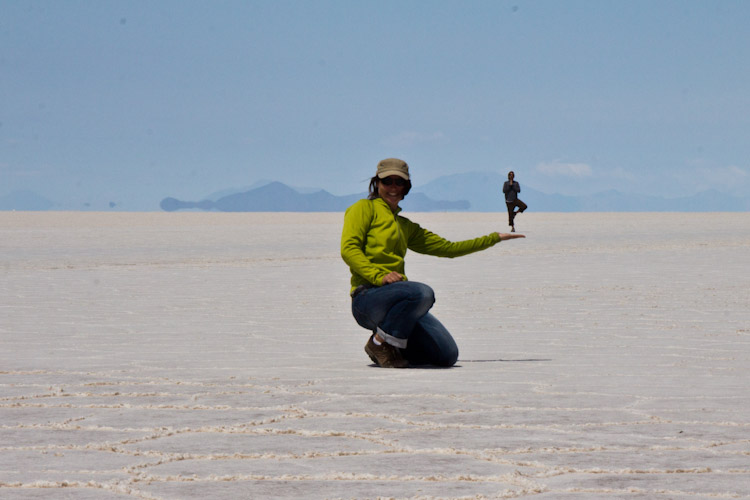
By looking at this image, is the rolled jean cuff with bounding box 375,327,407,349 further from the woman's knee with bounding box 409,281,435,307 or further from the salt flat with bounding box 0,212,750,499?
the woman's knee with bounding box 409,281,435,307

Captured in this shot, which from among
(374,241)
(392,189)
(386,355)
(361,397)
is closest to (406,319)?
(386,355)

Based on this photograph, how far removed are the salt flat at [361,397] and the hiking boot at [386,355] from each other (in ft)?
0.40

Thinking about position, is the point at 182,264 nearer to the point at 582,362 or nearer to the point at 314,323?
the point at 314,323

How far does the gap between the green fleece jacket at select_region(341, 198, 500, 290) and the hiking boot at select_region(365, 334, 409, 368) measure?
36 centimetres

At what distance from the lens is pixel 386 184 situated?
6.35m

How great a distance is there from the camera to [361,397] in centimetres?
529

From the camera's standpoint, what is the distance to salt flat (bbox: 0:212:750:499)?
366cm

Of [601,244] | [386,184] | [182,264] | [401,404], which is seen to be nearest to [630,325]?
[386,184]

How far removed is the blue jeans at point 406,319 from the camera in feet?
20.7

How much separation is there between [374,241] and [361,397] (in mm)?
1241

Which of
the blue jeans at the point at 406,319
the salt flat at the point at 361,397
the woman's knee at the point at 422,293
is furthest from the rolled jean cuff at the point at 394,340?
the woman's knee at the point at 422,293

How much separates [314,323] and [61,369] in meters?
2.95

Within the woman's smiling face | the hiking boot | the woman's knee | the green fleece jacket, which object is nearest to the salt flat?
the hiking boot

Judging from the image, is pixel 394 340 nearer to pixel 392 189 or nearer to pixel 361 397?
pixel 392 189
